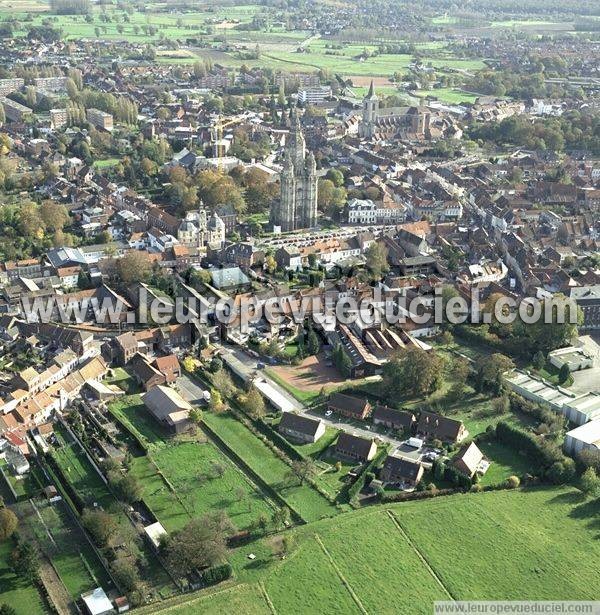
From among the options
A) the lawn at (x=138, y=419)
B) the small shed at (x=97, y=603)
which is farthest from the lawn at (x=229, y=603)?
the lawn at (x=138, y=419)

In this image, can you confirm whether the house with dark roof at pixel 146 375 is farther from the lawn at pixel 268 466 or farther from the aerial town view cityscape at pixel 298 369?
the lawn at pixel 268 466

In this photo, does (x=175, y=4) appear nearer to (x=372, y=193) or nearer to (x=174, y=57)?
(x=174, y=57)

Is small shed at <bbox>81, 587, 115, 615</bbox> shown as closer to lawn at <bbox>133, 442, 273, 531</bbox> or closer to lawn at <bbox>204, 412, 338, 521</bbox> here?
lawn at <bbox>133, 442, 273, 531</bbox>

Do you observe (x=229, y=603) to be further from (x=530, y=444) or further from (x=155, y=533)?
(x=530, y=444)

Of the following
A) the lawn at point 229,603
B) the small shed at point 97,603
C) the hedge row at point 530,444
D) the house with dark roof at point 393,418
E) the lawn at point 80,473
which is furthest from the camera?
the house with dark roof at point 393,418

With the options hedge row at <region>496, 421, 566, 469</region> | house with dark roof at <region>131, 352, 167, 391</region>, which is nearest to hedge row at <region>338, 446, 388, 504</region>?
hedge row at <region>496, 421, 566, 469</region>

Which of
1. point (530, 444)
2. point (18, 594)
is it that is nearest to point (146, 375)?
point (18, 594)
